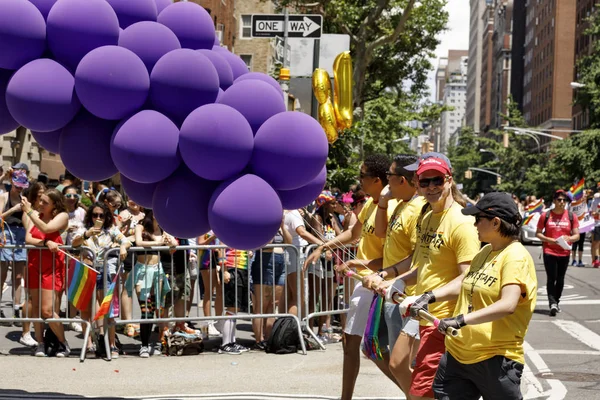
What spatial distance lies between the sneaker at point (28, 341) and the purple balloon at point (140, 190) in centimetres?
496

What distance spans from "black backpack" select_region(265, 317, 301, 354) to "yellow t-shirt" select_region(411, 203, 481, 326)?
4723 millimetres

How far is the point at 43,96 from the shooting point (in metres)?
6.36

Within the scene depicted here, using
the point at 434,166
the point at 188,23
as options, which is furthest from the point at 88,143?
the point at 434,166

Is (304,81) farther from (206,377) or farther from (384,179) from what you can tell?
(384,179)

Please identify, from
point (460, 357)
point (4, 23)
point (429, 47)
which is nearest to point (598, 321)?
point (460, 357)

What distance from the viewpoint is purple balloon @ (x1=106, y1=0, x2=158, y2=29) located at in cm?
674

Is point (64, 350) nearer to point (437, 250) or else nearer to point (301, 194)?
point (301, 194)

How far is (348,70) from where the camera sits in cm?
1310

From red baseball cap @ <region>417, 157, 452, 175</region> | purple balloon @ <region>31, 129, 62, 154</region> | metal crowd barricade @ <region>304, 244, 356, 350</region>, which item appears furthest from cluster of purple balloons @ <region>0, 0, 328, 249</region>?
metal crowd barricade @ <region>304, 244, 356, 350</region>

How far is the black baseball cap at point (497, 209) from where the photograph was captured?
219 inches

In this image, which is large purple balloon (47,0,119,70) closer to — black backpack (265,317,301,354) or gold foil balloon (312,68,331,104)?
black backpack (265,317,301,354)

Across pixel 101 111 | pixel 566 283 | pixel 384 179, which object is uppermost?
pixel 101 111

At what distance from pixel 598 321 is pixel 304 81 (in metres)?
5.39

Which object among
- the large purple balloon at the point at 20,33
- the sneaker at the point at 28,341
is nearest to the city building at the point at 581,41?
the sneaker at the point at 28,341
